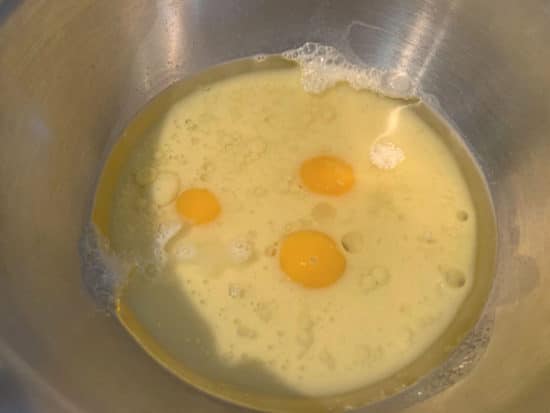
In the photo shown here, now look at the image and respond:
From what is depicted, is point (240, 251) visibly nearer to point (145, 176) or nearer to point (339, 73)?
point (145, 176)

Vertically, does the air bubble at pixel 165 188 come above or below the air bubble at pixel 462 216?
above

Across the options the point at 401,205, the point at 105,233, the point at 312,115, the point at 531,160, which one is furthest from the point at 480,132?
the point at 105,233

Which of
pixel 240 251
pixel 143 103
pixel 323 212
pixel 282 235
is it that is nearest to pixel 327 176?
pixel 323 212

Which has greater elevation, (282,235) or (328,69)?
(328,69)

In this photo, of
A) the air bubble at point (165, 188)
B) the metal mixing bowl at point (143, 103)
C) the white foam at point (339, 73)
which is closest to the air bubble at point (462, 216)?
the metal mixing bowl at point (143, 103)

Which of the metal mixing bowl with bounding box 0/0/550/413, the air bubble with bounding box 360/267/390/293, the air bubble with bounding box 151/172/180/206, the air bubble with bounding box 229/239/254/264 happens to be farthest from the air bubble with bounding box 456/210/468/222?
the air bubble with bounding box 151/172/180/206

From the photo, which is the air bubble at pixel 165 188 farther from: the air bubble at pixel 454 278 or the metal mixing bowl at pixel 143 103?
the air bubble at pixel 454 278

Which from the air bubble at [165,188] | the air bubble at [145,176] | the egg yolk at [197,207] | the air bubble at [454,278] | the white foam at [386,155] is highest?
the air bubble at [145,176]
